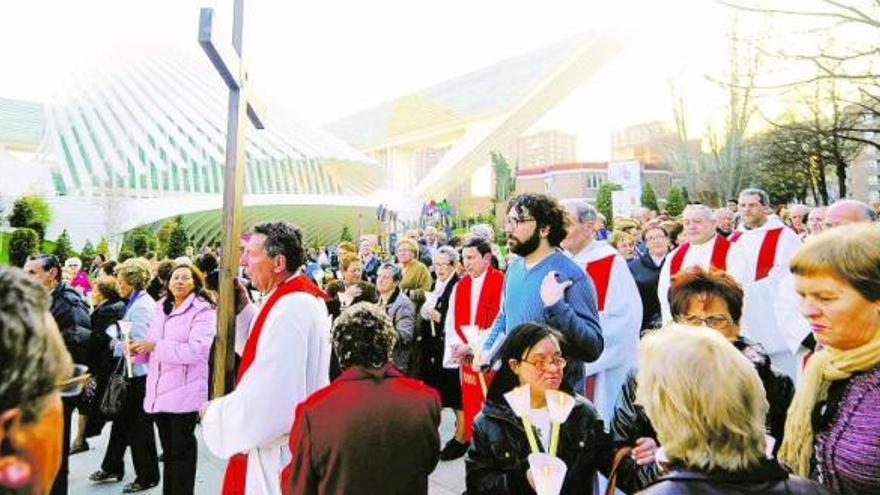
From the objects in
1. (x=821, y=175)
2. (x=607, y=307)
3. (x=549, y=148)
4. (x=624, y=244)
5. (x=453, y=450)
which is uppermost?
(x=549, y=148)

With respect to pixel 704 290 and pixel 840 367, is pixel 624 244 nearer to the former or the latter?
pixel 704 290

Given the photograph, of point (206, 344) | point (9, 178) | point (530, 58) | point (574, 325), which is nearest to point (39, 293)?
point (574, 325)

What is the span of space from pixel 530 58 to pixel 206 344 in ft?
220

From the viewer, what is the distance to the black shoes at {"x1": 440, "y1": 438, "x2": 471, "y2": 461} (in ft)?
17.2

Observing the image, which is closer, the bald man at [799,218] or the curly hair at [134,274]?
the curly hair at [134,274]

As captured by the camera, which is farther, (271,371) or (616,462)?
(271,371)

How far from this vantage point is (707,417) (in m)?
1.46

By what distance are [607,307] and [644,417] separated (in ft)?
6.20

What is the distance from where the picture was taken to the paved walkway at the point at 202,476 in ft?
15.2

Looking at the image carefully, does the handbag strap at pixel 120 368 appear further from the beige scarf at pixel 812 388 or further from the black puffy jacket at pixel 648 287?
the beige scarf at pixel 812 388

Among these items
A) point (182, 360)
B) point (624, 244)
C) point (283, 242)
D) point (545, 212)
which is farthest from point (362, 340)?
point (624, 244)

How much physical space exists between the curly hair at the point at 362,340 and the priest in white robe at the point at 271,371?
0.36 m

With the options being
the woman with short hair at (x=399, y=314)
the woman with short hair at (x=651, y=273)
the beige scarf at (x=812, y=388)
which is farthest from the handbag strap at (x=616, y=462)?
the woman with short hair at (x=651, y=273)

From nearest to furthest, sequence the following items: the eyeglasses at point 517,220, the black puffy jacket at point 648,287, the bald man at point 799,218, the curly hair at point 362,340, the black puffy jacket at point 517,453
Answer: the black puffy jacket at point 517,453
the curly hair at point 362,340
the eyeglasses at point 517,220
the black puffy jacket at point 648,287
the bald man at point 799,218
